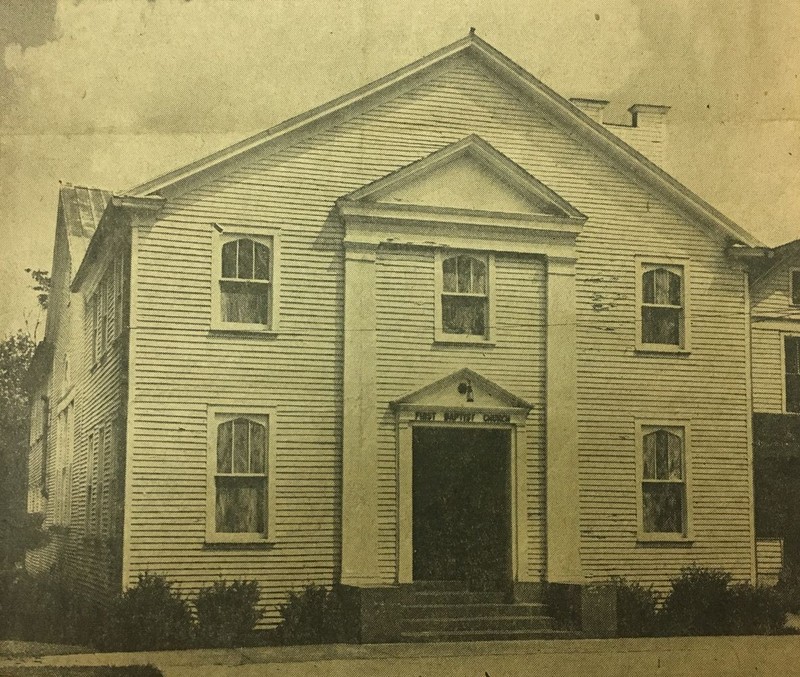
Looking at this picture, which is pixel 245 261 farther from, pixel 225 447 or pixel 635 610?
pixel 635 610

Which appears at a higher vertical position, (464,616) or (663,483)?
(663,483)

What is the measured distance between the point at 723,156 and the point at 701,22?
1.52 m

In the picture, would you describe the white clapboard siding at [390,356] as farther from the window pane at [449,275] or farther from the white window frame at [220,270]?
the window pane at [449,275]

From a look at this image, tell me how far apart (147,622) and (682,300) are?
23.4 ft

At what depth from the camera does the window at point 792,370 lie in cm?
1497

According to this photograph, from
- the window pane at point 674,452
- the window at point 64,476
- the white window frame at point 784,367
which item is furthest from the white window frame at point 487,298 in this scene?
the window at point 64,476

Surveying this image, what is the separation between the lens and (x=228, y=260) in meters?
13.5

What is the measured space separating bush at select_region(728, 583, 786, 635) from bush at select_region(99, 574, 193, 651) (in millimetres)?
6128

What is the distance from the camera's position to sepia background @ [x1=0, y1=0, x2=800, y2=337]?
12.0m

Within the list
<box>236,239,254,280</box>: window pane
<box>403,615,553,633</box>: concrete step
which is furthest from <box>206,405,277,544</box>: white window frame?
<box>403,615,553,633</box>: concrete step

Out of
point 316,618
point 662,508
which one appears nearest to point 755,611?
point 662,508

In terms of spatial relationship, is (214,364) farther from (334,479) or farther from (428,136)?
(428,136)

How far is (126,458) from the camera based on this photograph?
12.8 m

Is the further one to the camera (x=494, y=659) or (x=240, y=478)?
(x=240, y=478)
